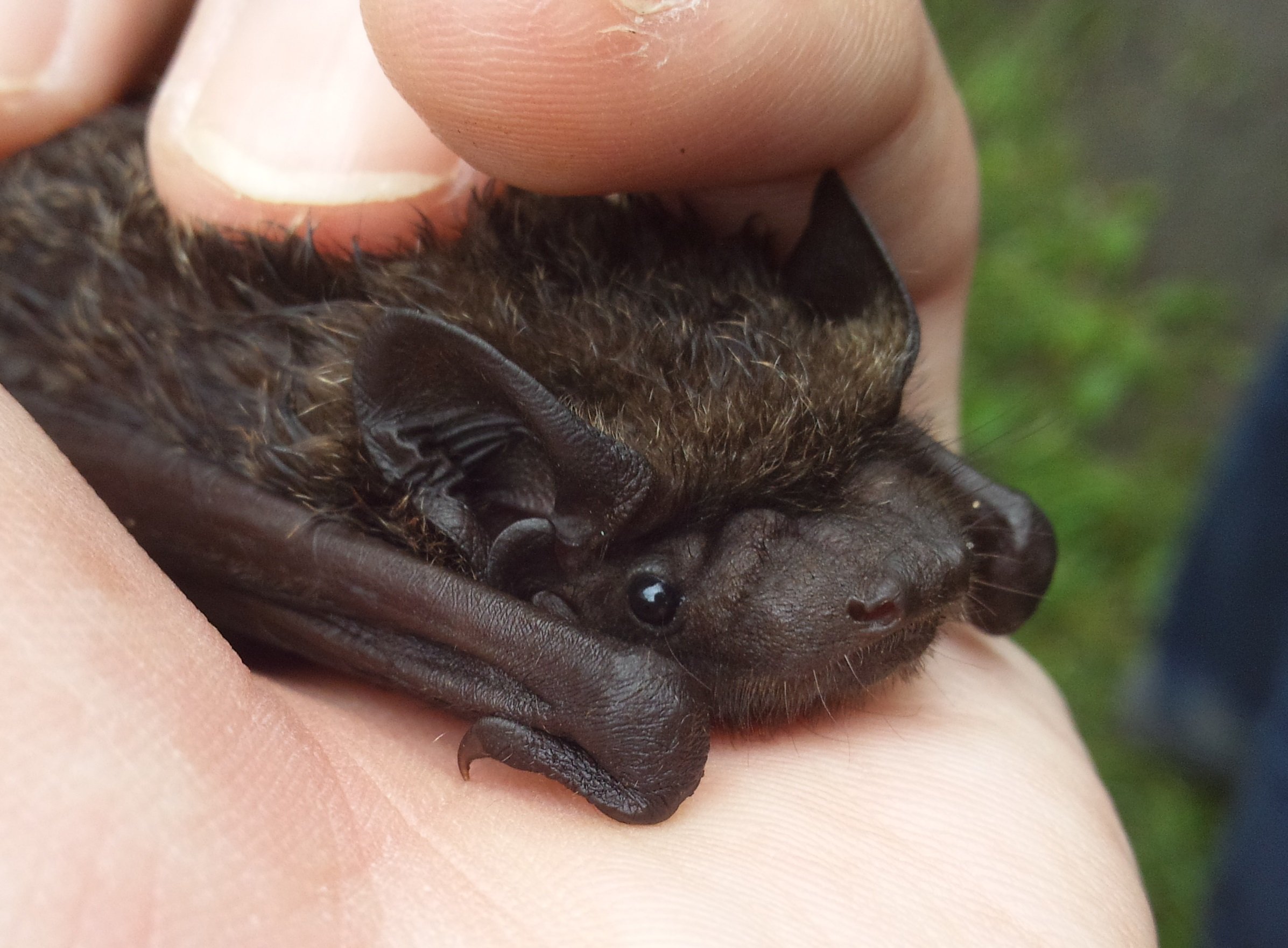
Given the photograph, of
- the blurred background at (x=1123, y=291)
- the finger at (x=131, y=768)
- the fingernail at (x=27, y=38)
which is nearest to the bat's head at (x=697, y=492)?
the finger at (x=131, y=768)

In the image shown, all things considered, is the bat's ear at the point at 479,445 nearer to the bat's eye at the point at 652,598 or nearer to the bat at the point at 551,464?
the bat at the point at 551,464

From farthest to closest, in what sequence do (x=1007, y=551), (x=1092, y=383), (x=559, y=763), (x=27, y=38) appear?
(x=1092, y=383) < (x=27, y=38) < (x=1007, y=551) < (x=559, y=763)

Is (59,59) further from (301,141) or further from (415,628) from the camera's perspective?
→ (415,628)

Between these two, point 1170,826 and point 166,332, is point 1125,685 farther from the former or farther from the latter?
point 166,332

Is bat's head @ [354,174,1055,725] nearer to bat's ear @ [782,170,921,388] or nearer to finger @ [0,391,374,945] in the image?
bat's ear @ [782,170,921,388]

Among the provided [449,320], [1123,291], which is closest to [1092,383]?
[1123,291]

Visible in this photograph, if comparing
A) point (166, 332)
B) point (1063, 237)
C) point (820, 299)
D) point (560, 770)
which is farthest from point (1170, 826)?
point (166, 332)

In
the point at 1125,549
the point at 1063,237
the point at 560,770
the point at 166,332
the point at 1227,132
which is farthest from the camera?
the point at 1227,132
